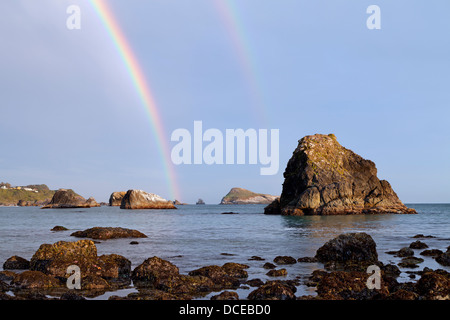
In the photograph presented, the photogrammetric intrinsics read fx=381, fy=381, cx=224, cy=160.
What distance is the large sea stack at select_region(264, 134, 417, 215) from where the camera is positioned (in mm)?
117812

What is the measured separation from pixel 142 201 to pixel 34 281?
564 ft

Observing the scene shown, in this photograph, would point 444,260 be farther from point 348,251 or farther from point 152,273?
point 152,273

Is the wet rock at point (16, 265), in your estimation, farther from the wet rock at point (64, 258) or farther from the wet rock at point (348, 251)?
the wet rock at point (348, 251)

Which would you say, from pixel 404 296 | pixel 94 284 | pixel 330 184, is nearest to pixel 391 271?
pixel 404 296

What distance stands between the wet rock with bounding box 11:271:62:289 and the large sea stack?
105 meters

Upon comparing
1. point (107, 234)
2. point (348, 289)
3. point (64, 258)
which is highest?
point (64, 258)

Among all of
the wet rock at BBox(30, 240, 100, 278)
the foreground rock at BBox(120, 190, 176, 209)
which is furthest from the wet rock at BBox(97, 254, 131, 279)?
the foreground rock at BBox(120, 190, 176, 209)

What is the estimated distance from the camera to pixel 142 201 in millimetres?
184250

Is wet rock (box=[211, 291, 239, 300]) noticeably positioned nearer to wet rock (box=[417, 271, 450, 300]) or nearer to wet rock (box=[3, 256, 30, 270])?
wet rock (box=[417, 271, 450, 300])

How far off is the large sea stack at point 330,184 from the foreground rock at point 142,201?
68573mm

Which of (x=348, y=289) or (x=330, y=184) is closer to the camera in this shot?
(x=348, y=289)
